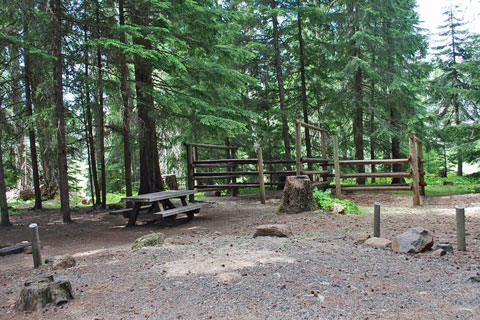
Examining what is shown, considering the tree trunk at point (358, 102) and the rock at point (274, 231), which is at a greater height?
the tree trunk at point (358, 102)

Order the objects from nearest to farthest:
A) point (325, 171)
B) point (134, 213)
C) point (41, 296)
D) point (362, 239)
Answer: point (41, 296) → point (362, 239) → point (134, 213) → point (325, 171)

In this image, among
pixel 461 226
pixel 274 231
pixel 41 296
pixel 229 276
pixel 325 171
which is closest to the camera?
pixel 41 296

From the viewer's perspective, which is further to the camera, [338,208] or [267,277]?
[338,208]

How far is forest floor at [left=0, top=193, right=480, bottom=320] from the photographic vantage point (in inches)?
124

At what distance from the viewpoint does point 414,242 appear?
4.89 m

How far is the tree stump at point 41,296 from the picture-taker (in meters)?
3.45

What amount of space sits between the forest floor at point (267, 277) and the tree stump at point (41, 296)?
0.09 metres

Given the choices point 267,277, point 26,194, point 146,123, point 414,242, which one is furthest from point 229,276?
point 26,194

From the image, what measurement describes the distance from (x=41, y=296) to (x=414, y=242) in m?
4.55

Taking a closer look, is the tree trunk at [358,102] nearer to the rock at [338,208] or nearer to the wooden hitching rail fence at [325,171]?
the wooden hitching rail fence at [325,171]

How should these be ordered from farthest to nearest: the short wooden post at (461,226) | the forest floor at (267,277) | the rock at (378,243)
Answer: the rock at (378,243)
the short wooden post at (461,226)
the forest floor at (267,277)

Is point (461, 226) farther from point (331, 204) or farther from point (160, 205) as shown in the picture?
point (160, 205)

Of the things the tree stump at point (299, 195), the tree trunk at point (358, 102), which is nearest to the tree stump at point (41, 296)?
the tree stump at point (299, 195)

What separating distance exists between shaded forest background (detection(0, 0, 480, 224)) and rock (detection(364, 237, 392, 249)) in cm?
455
